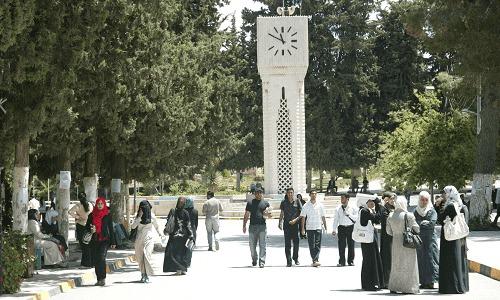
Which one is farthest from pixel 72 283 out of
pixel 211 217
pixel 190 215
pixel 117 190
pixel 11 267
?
pixel 117 190

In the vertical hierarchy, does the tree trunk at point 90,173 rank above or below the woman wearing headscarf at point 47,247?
above

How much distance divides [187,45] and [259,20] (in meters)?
16.0

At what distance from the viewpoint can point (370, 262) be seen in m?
16.7

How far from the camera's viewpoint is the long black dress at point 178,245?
20.7 metres

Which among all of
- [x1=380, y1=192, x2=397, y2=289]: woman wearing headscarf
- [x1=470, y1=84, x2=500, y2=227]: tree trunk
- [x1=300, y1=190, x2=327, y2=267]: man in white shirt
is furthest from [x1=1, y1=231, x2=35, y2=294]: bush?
[x1=470, y1=84, x2=500, y2=227]: tree trunk

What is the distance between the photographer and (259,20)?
46312 millimetres

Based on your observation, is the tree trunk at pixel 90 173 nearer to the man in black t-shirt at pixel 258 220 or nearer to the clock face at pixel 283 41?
the man in black t-shirt at pixel 258 220

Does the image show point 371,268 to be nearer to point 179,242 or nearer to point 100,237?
point 100,237

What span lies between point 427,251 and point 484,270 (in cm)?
334

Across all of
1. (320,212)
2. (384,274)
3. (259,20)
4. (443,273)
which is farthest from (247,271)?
(259,20)

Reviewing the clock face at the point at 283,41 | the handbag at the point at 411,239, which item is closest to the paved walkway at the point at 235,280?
the handbag at the point at 411,239

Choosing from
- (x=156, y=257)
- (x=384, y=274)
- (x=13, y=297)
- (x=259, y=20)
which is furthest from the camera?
(x=259, y=20)

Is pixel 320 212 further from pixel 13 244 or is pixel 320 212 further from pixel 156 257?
pixel 13 244

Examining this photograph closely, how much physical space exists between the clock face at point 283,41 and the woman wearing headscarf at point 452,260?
30.9 m
